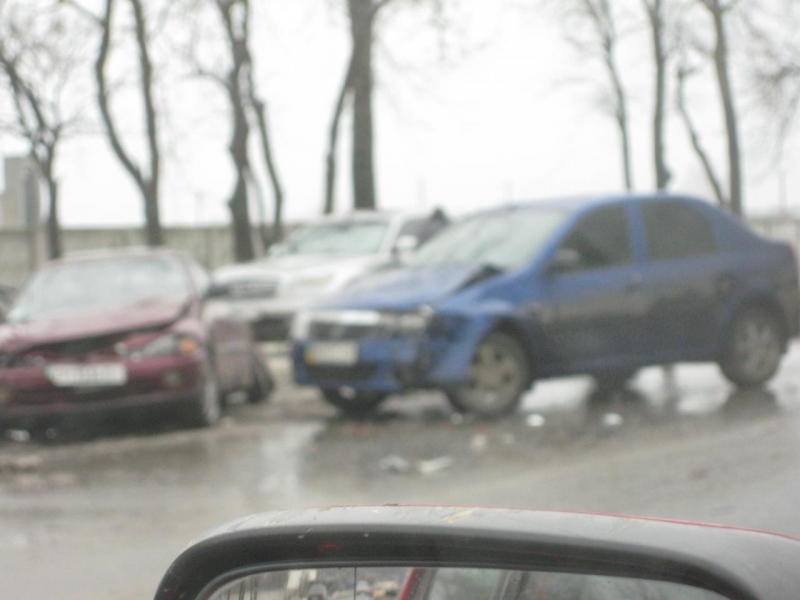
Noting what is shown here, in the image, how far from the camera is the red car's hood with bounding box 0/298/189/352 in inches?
365

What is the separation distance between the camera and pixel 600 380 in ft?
37.8

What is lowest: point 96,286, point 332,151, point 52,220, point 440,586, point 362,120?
point 52,220

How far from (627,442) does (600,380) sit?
3.49m

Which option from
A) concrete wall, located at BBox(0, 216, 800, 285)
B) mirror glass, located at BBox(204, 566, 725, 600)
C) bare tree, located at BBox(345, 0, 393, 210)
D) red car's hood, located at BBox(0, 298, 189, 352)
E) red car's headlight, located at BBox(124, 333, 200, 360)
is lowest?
concrete wall, located at BBox(0, 216, 800, 285)

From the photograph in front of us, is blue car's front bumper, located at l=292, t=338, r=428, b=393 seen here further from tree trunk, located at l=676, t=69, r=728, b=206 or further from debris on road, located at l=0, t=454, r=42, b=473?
tree trunk, located at l=676, t=69, r=728, b=206

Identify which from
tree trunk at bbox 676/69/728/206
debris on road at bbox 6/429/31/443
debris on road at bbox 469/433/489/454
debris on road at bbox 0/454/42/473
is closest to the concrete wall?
tree trunk at bbox 676/69/728/206

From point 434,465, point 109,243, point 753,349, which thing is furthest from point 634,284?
point 109,243

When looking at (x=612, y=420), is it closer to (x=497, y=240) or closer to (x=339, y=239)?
(x=497, y=240)

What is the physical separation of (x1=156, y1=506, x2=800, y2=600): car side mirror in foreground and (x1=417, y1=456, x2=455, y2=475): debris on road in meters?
5.69

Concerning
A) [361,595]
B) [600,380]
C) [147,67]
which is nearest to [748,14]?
[147,67]

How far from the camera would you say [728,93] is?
1225 inches

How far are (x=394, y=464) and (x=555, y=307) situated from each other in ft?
8.17

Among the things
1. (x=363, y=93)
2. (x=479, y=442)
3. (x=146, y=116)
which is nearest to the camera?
(x=479, y=442)

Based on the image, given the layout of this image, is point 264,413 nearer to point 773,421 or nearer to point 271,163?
point 773,421
